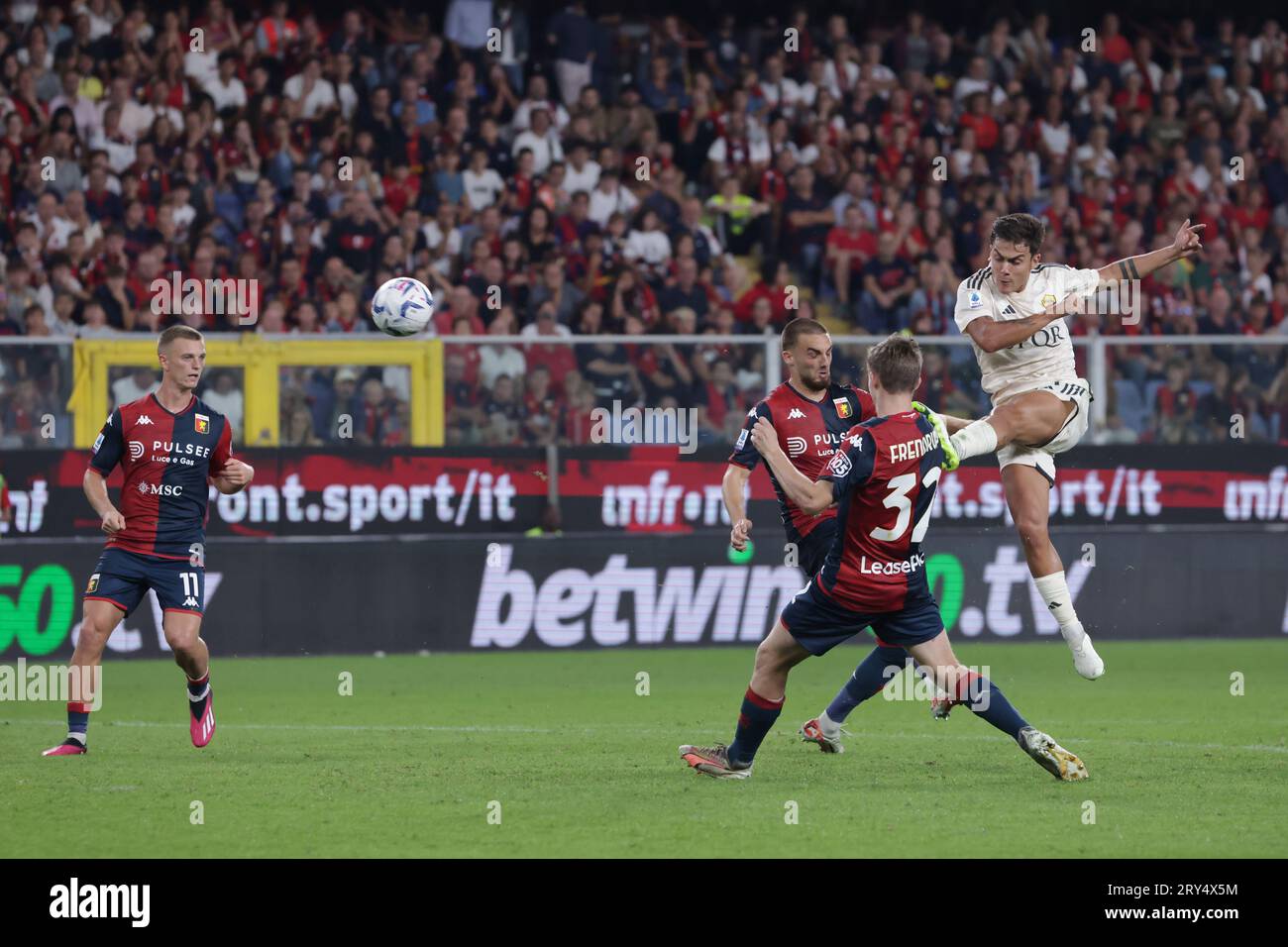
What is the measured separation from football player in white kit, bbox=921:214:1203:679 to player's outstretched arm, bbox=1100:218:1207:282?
0.01 m

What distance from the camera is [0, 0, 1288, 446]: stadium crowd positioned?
1648 cm

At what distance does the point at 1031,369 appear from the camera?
996 centimetres

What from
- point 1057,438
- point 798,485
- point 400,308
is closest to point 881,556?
point 798,485

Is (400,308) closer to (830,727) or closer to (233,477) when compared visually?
(233,477)

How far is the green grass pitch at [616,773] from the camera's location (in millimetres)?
6930

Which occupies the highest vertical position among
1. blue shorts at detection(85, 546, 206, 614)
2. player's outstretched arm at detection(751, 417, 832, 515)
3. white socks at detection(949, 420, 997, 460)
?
white socks at detection(949, 420, 997, 460)

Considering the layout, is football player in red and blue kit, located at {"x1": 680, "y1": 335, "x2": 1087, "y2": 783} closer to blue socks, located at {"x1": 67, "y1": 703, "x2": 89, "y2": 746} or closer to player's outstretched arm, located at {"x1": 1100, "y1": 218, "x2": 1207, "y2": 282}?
player's outstretched arm, located at {"x1": 1100, "y1": 218, "x2": 1207, "y2": 282}

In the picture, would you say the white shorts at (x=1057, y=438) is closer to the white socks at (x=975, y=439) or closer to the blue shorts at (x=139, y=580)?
the white socks at (x=975, y=439)

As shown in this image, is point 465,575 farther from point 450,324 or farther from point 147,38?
point 147,38

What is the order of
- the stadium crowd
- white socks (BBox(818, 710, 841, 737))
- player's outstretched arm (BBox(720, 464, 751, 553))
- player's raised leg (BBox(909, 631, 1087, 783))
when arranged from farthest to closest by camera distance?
the stadium crowd → white socks (BBox(818, 710, 841, 737)) → player's outstretched arm (BBox(720, 464, 751, 553)) → player's raised leg (BBox(909, 631, 1087, 783))

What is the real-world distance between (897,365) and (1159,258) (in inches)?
85.2

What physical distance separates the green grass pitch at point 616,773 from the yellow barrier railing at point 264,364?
234 centimetres

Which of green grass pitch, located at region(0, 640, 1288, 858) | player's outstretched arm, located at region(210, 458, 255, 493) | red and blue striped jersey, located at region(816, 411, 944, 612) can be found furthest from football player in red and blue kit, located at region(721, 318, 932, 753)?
player's outstretched arm, located at region(210, 458, 255, 493)
